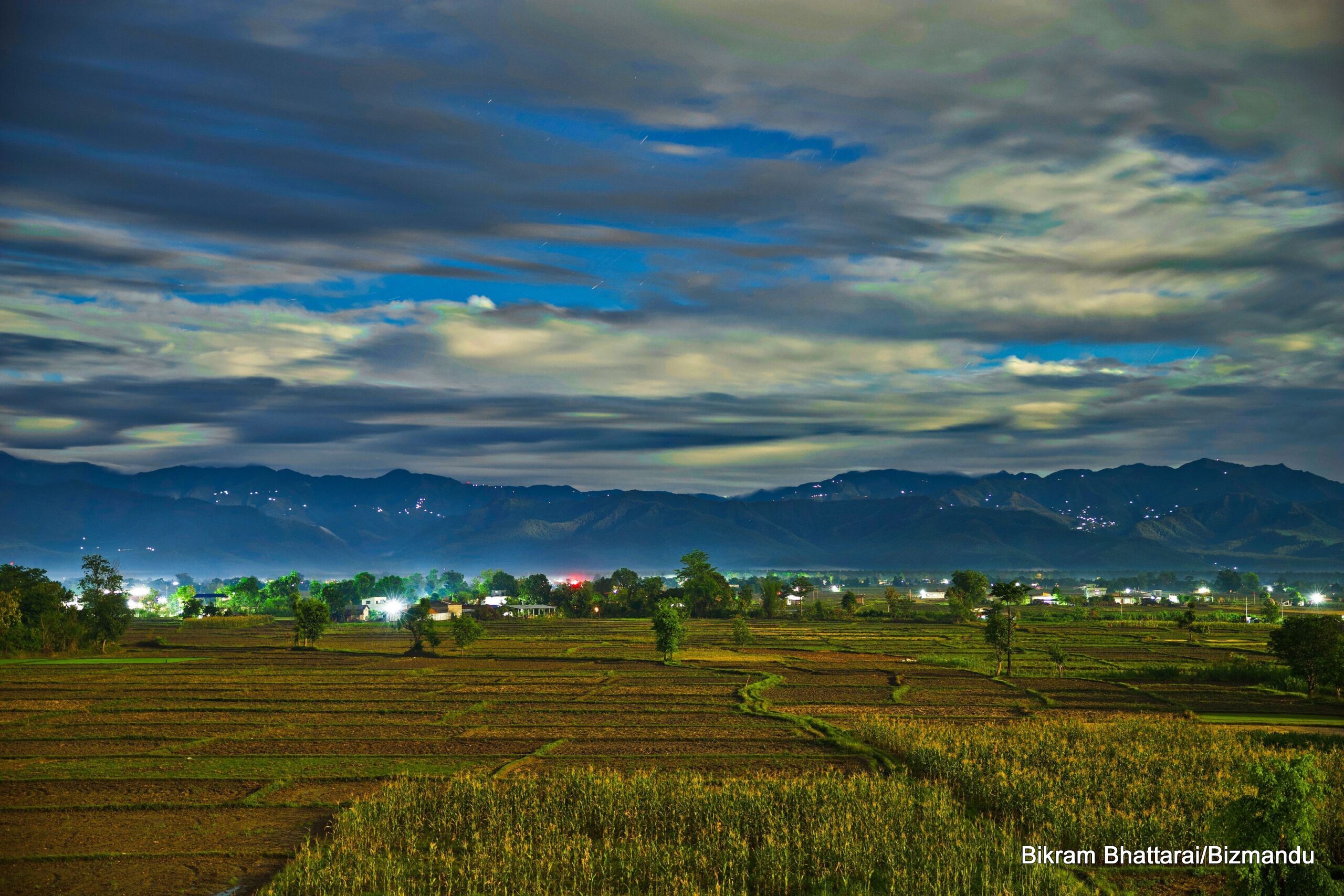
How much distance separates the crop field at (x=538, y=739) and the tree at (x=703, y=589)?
7905 cm

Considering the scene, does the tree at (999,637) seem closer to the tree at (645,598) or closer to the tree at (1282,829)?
the tree at (1282,829)

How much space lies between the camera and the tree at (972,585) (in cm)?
18138

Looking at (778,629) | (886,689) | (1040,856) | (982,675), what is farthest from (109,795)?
(778,629)

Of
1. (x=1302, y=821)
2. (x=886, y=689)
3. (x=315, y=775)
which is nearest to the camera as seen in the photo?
(x=1302, y=821)

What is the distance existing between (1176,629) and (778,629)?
70.7m

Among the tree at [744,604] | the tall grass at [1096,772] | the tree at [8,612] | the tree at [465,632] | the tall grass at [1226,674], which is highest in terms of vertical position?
the tree at [8,612]

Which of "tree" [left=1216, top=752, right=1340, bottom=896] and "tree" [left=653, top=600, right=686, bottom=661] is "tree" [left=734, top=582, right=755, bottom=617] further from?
"tree" [left=1216, top=752, right=1340, bottom=896]

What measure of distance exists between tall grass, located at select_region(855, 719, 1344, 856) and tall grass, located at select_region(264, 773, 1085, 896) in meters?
2.52

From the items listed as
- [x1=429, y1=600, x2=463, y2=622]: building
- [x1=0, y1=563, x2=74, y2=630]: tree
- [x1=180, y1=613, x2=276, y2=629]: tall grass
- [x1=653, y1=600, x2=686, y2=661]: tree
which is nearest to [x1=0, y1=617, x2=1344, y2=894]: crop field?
[x1=653, y1=600, x2=686, y2=661]: tree

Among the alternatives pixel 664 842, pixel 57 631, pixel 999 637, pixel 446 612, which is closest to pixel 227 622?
pixel 446 612

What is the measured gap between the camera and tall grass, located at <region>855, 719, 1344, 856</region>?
108 feet

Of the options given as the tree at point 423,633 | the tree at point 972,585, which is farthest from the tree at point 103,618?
the tree at point 972,585

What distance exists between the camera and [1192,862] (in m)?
31.2

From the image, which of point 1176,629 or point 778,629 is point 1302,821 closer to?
point 778,629
